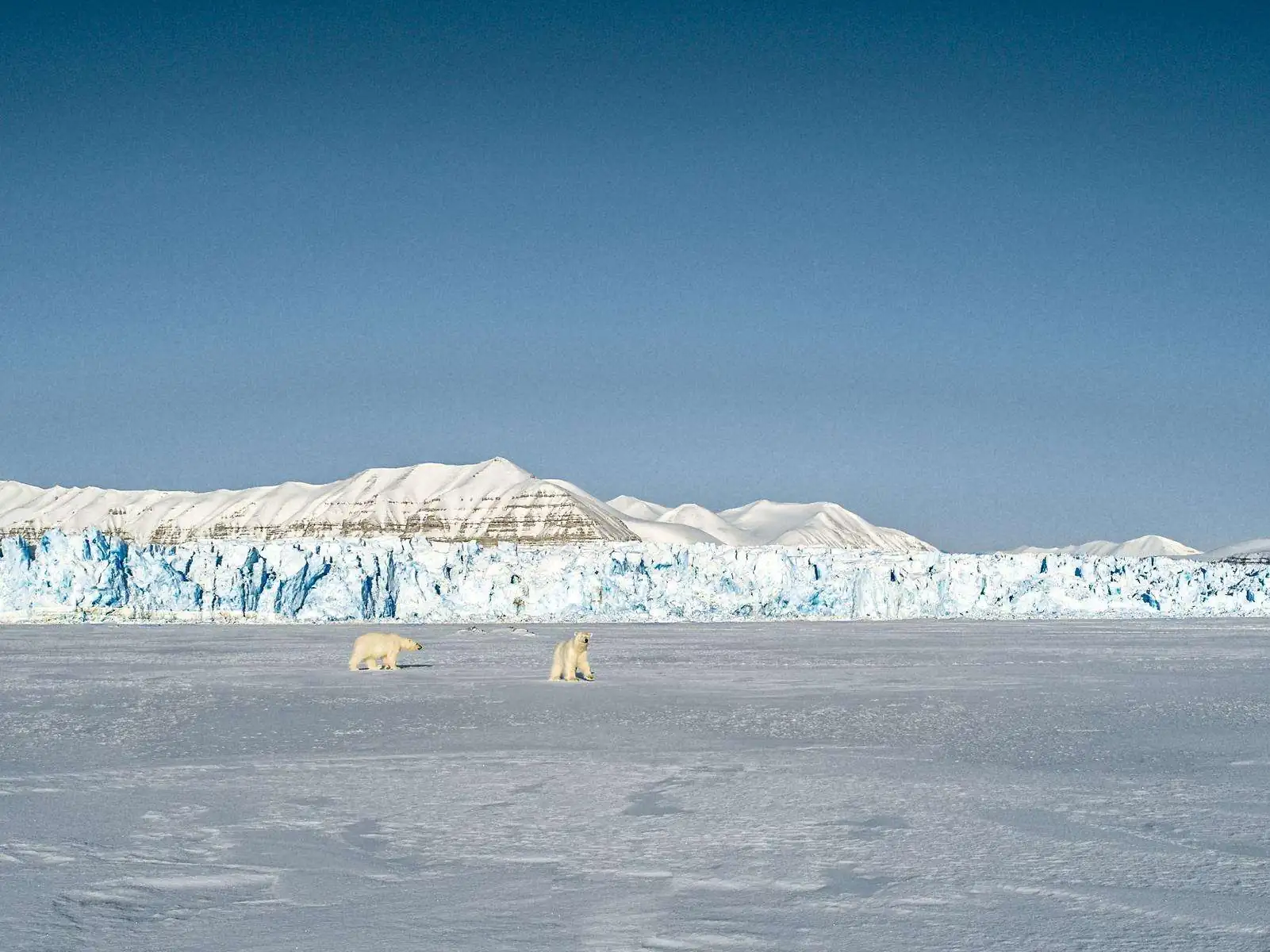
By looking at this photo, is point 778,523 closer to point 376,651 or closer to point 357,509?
point 357,509

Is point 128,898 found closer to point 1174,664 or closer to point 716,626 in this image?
point 1174,664

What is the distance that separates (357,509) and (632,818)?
386 ft

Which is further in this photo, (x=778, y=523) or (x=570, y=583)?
(x=778, y=523)

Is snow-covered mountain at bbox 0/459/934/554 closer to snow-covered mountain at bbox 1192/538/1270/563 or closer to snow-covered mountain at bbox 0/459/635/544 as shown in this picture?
snow-covered mountain at bbox 0/459/635/544

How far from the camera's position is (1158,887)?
416cm

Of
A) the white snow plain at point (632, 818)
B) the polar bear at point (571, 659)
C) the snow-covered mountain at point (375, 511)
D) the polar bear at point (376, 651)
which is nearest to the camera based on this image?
the white snow plain at point (632, 818)

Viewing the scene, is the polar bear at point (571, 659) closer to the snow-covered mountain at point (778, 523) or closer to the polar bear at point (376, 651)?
the polar bear at point (376, 651)

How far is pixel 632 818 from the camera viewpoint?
17.7ft

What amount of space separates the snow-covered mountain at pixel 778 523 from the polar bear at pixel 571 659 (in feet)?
404

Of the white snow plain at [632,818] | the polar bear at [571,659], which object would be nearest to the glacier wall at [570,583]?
the polar bear at [571,659]

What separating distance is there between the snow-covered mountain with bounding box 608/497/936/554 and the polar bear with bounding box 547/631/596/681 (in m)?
123

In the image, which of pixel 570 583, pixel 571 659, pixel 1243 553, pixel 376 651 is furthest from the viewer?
pixel 1243 553

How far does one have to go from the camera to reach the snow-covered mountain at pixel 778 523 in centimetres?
14512


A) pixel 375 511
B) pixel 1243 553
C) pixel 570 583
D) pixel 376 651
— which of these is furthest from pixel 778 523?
pixel 376 651
